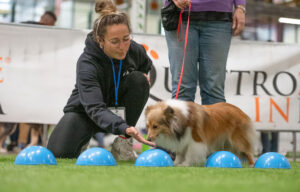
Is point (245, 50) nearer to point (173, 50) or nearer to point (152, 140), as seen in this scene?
point (173, 50)

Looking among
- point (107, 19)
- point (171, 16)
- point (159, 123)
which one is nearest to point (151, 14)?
point (171, 16)

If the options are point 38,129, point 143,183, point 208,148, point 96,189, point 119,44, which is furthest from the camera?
point 38,129

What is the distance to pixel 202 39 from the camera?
3449mm

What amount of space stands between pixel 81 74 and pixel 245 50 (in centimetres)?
261

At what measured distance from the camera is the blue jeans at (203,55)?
11.2 ft

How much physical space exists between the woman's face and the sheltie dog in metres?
0.54

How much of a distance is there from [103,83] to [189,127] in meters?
0.84

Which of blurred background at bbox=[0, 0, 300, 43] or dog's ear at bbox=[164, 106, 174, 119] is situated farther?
blurred background at bbox=[0, 0, 300, 43]

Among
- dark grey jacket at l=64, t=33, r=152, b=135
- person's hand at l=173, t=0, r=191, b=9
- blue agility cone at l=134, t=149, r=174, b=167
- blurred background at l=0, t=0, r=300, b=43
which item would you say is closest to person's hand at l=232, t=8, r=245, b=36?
person's hand at l=173, t=0, r=191, b=9

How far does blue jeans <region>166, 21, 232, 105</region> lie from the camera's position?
11.2 feet

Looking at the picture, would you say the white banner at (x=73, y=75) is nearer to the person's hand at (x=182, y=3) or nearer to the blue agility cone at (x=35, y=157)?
the person's hand at (x=182, y=3)

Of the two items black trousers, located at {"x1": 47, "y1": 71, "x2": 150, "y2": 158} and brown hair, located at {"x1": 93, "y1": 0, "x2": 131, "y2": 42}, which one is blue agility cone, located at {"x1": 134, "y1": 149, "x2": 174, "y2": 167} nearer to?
black trousers, located at {"x1": 47, "y1": 71, "x2": 150, "y2": 158}

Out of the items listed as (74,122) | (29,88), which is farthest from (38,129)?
(74,122)

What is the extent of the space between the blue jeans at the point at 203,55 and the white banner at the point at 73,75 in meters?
1.33
